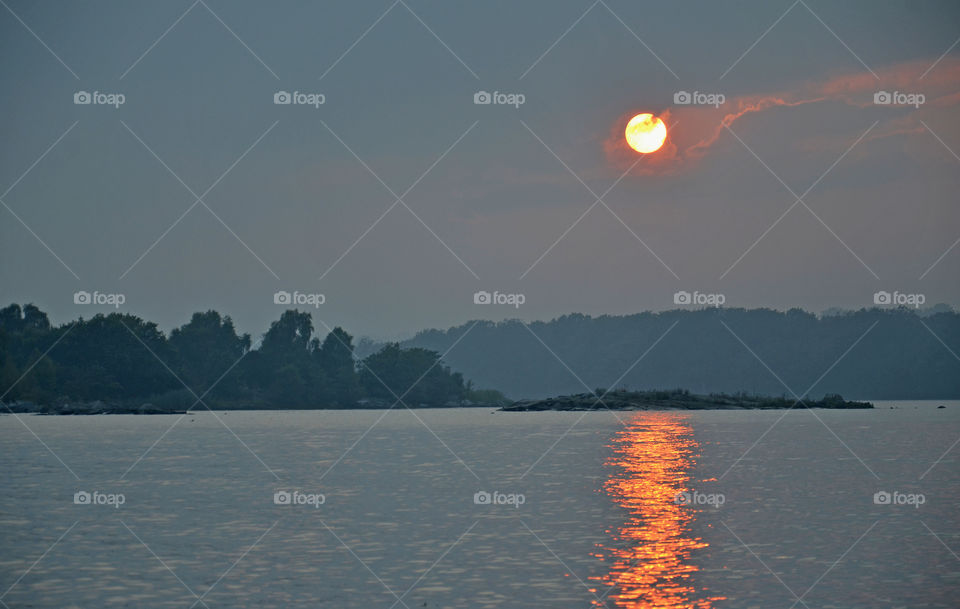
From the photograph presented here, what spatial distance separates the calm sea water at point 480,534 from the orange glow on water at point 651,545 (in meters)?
0.13

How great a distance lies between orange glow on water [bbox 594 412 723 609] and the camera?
2844cm

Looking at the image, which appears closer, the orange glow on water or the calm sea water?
the orange glow on water

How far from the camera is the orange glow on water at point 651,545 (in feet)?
93.3

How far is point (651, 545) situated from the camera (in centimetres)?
3681

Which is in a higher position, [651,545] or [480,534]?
[480,534]

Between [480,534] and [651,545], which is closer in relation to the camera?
[651,545]

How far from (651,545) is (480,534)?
21.5 ft

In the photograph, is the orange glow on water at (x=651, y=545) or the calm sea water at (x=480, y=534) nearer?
the orange glow on water at (x=651, y=545)

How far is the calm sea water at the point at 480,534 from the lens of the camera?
29281 mm

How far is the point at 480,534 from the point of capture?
130 ft

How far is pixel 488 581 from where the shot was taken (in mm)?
30531

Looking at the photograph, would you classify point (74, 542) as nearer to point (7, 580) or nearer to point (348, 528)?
point (7, 580)

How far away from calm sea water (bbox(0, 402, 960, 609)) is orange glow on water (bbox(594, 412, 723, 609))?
13 cm

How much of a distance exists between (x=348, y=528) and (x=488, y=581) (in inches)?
475
